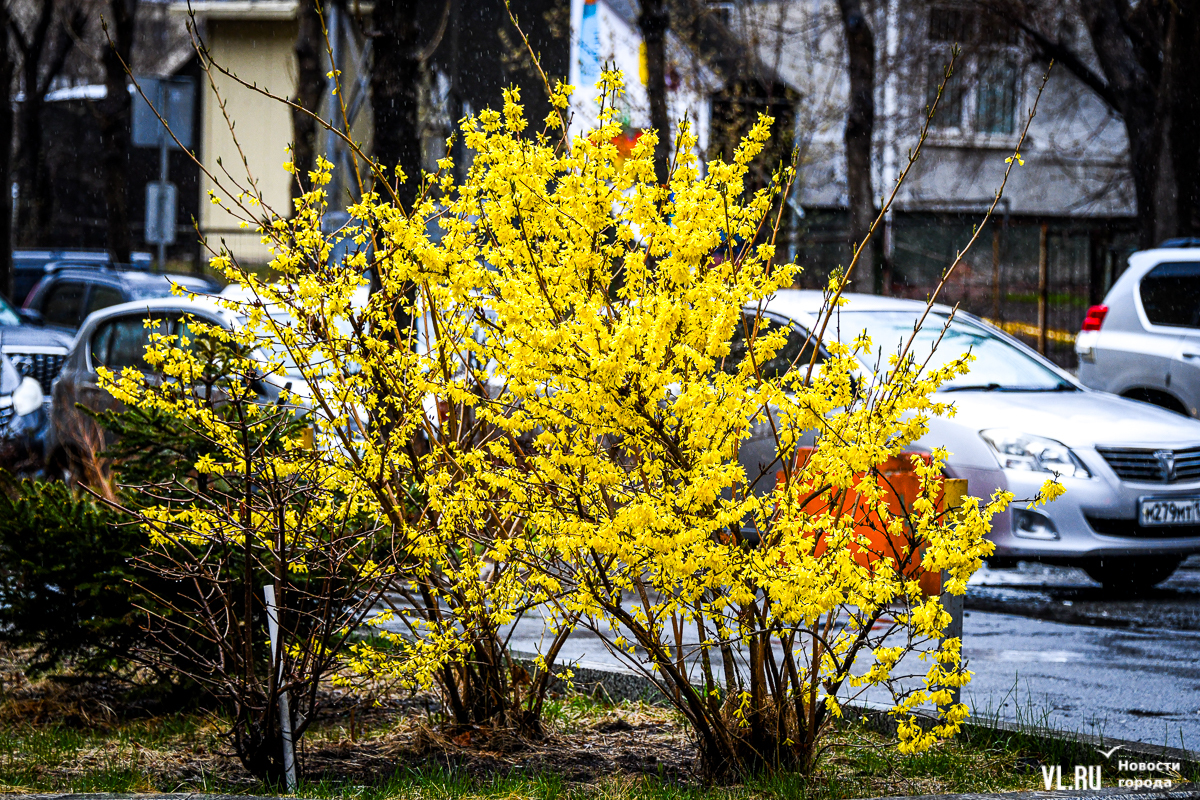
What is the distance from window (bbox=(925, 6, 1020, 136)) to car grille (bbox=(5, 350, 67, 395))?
11277mm

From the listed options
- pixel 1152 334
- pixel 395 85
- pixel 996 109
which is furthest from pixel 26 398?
pixel 996 109

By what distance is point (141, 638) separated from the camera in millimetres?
4656

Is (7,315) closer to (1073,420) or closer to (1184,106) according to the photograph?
(1073,420)

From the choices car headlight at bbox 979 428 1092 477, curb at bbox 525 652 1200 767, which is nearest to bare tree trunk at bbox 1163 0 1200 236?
car headlight at bbox 979 428 1092 477

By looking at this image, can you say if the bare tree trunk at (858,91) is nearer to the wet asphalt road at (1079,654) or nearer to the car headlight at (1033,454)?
the wet asphalt road at (1079,654)

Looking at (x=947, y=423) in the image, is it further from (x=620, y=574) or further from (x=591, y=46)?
(x=591, y=46)

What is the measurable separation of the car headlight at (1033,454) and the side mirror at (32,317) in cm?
1307

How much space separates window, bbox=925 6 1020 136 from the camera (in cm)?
2042

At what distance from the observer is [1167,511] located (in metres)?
7.88

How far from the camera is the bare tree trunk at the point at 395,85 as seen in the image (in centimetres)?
830

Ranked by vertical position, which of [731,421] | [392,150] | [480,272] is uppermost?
[392,150]

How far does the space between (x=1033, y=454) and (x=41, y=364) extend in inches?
416

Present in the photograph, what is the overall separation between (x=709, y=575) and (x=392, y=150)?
5428mm

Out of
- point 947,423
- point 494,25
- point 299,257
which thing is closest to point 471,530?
point 299,257
